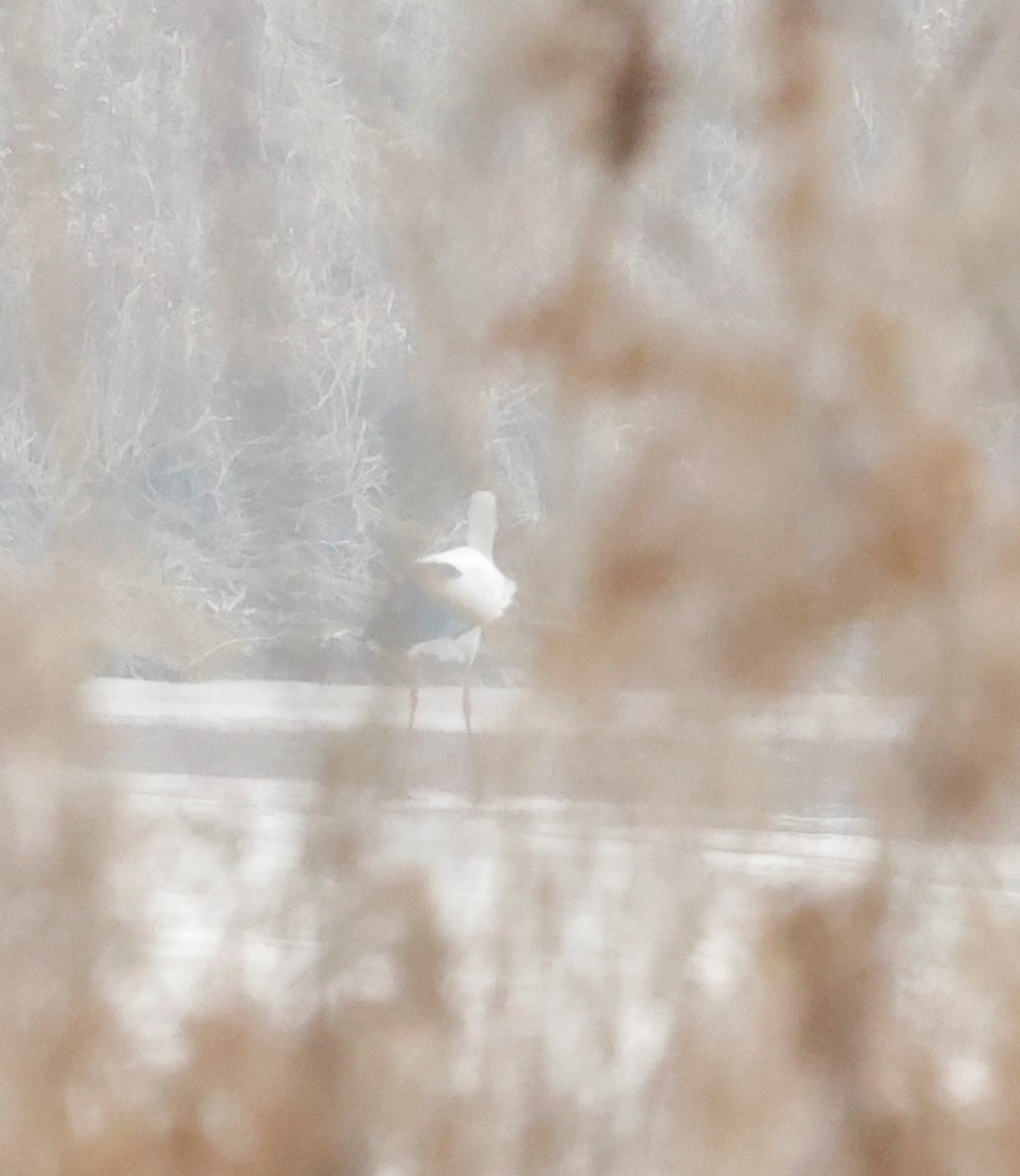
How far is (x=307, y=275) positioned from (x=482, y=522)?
0.09 meters

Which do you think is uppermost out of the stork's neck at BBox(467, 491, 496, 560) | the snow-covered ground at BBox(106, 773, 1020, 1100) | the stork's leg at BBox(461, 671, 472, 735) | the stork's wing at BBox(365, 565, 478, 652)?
the stork's neck at BBox(467, 491, 496, 560)

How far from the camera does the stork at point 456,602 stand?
1.31 ft

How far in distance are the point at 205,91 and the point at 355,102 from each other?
0.04m

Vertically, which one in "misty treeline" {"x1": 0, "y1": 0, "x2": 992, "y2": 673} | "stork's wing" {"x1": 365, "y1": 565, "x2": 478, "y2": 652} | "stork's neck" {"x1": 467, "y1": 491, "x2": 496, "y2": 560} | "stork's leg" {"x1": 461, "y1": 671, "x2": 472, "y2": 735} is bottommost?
"stork's leg" {"x1": 461, "y1": 671, "x2": 472, "y2": 735}

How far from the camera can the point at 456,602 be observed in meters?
0.40

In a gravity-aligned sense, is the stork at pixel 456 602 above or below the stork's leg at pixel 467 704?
above

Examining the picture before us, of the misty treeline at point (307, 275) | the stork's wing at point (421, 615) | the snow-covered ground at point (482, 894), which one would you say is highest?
the misty treeline at point (307, 275)

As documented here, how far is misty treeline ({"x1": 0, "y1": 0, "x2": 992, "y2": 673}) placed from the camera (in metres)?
0.39

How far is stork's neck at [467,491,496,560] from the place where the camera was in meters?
0.40

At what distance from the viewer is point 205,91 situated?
42 centimetres

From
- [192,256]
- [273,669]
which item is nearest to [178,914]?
[273,669]

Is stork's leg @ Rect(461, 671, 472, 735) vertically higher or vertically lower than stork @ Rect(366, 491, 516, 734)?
lower

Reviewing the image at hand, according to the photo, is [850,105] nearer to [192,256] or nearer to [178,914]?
[192,256]

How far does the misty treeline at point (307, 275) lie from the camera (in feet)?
1.28
